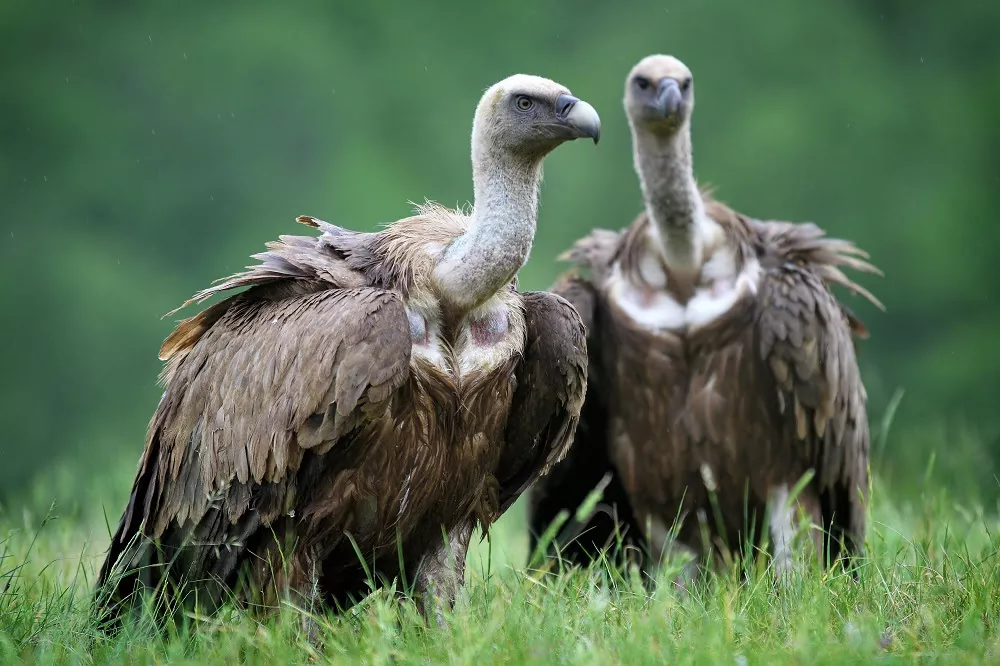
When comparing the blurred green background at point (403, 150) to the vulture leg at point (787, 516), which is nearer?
the vulture leg at point (787, 516)

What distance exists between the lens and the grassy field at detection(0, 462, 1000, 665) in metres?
3.69

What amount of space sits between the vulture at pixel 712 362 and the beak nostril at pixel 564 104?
144cm

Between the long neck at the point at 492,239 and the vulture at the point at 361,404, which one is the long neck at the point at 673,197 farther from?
the long neck at the point at 492,239

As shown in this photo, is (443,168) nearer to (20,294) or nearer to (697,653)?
(20,294)

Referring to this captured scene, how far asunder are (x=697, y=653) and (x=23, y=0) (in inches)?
862

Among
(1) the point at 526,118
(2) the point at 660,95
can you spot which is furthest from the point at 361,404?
(2) the point at 660,95

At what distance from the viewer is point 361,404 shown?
4191 millimetres

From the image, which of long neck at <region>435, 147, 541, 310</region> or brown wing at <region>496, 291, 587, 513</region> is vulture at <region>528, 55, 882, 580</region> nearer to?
brown wing at <region>496, 291, 587, 513</region>

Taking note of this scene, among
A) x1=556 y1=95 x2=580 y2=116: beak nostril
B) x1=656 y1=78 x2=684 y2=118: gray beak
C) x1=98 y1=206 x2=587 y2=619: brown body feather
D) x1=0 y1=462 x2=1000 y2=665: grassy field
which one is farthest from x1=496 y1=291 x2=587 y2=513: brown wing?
x1=656 y1=78 x2=684 y2=118: gray beak

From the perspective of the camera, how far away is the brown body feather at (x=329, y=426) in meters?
4.25

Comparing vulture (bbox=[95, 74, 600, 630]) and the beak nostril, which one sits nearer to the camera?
vulture (bbox=[95, 74, 600, 630])

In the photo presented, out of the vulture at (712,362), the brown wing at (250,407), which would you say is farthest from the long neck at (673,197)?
the brown wing at (250,407)

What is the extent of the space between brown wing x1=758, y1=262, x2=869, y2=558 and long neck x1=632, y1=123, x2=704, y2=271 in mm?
377

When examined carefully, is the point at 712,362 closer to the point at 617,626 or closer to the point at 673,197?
the point at 673,197
